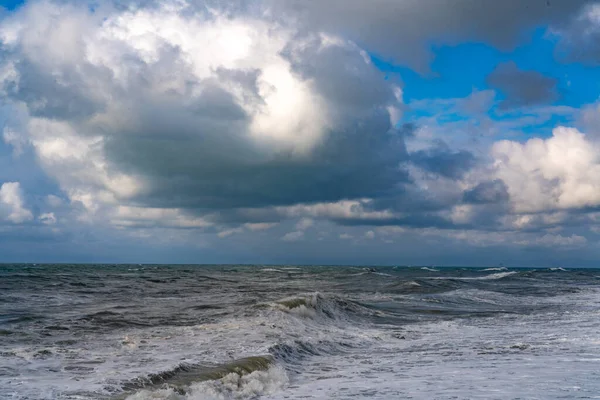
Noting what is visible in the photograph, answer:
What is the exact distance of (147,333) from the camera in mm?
15703

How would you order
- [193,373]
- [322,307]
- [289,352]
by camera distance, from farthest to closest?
[322,307]
[289,352]
[193,373]

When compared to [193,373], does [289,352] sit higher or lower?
lower

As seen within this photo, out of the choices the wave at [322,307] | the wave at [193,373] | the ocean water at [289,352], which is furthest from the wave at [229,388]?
the wave at [322,307]

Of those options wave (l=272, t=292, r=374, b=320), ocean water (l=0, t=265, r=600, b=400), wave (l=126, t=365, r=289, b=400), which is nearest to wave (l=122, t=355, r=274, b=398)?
ocean water (l=0, t=265, r=600, b=400)

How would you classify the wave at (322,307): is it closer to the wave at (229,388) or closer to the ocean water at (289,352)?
the ocean water at (289,352)

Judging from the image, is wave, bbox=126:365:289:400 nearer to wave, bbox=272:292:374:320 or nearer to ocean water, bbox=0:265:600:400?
ocean water, bbox=0:265:600:400

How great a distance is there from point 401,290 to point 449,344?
25267 mm

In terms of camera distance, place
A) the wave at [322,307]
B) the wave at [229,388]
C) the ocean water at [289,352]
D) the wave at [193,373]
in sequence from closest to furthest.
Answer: the wave at [229,388] < the ocean water at [289,352] < the wave at [193,373] < the wave at [322,307]

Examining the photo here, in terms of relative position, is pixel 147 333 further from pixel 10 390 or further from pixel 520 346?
pixel 520 346

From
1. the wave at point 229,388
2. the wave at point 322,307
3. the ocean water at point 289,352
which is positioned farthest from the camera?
the wave at point 322,307

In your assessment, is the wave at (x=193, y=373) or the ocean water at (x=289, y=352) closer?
the ocean water at (x=289, y=352)

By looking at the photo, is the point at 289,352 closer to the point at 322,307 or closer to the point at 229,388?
the point at 229,388

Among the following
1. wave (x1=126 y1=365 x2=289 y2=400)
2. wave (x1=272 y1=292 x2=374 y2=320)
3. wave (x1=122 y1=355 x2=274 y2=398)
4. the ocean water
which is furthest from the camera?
wave (x1=272 y1=292 x2=374 y2=320)

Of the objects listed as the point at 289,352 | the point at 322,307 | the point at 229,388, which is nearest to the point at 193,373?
the point at 229,388
